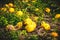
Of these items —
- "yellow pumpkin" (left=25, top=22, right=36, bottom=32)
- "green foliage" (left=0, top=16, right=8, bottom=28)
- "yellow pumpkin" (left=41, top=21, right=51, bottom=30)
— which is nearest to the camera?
"yellow pumpkin" (left=25, top=22, right=36, bottom=32)

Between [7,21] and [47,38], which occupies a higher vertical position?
[7,21]

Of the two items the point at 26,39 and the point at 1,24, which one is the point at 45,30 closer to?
the point at 26,39

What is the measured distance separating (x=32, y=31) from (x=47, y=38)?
14.3 inches

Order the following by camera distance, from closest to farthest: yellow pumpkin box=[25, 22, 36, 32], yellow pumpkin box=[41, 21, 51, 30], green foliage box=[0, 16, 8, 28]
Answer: yellow pumpkin box=[25, 22, 36, 32]
yellow pumpkin box=[41, 21, 51, 30]
green foliage box=[0, 16, 8, 28]

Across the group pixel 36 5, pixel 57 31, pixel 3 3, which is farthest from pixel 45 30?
pixel 3 3

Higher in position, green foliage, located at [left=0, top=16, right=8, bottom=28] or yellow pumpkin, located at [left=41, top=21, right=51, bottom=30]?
green foliage, located at [left=0, top=16, right=8, bottom=28]

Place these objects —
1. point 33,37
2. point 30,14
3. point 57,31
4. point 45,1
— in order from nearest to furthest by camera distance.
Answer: point 33,37 → point 57,31 → point 30,14 → point 45,1

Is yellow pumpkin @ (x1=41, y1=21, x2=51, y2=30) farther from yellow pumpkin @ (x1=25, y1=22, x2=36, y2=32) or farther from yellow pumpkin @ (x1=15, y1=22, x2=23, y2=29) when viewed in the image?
yellow pumpkin @ (x1=15, y1=22, x2=23, y2=29)

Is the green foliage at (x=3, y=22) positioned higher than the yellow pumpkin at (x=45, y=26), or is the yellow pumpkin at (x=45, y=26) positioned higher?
the green foliage at (x=3, y=22)

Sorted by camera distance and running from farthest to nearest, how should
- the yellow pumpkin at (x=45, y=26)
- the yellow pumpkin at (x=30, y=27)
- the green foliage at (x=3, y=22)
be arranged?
the green foliage at (x=3, y=22), the yellow pumpkin at (x=45, y=26), the yellow pumpkin at (x=30, y=27)

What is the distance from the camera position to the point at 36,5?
5.27 metres

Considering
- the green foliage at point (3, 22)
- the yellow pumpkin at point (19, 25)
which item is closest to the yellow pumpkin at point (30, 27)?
the yellow pumpkin at point (19, 25)

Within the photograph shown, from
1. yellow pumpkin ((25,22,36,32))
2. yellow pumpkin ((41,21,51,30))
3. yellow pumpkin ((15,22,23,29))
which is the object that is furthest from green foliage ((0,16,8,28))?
yellow pumpkin ((41,21,51,30))

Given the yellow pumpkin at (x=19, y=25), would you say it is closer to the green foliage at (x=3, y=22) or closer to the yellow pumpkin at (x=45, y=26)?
the green foliage at (x=3, y=22)
